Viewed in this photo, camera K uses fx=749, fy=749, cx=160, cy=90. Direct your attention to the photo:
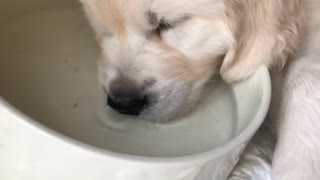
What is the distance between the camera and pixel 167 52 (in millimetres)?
1287

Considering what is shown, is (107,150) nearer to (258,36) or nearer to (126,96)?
(126,96)

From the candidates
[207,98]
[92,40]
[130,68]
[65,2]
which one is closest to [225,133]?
[207,98]

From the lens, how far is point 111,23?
50.6 inches

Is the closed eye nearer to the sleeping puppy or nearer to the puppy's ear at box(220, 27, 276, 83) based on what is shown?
the sleeping puppy

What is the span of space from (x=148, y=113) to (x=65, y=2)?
0.38m

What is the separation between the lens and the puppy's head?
125 cm

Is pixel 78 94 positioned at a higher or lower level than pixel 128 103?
A: lower

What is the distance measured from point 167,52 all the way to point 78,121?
223 millimetres

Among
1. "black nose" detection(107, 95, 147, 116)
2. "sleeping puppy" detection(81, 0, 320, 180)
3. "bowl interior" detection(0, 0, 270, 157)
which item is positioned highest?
"sleeping puppy" detection(81, 0, 320, 180)

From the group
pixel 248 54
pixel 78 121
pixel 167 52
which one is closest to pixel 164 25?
pixel 167 52

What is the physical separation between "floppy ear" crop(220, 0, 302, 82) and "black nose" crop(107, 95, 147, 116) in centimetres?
15

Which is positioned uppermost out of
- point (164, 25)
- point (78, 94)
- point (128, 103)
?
point (164, 25)

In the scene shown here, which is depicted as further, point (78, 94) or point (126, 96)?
point (78, 94)

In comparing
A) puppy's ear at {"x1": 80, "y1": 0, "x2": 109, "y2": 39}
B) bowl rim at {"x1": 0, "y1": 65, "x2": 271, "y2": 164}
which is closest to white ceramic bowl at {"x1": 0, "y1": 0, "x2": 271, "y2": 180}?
bowl rim at {"x1": 0, "y1": 65, "x2": 271, "y2": 164}
